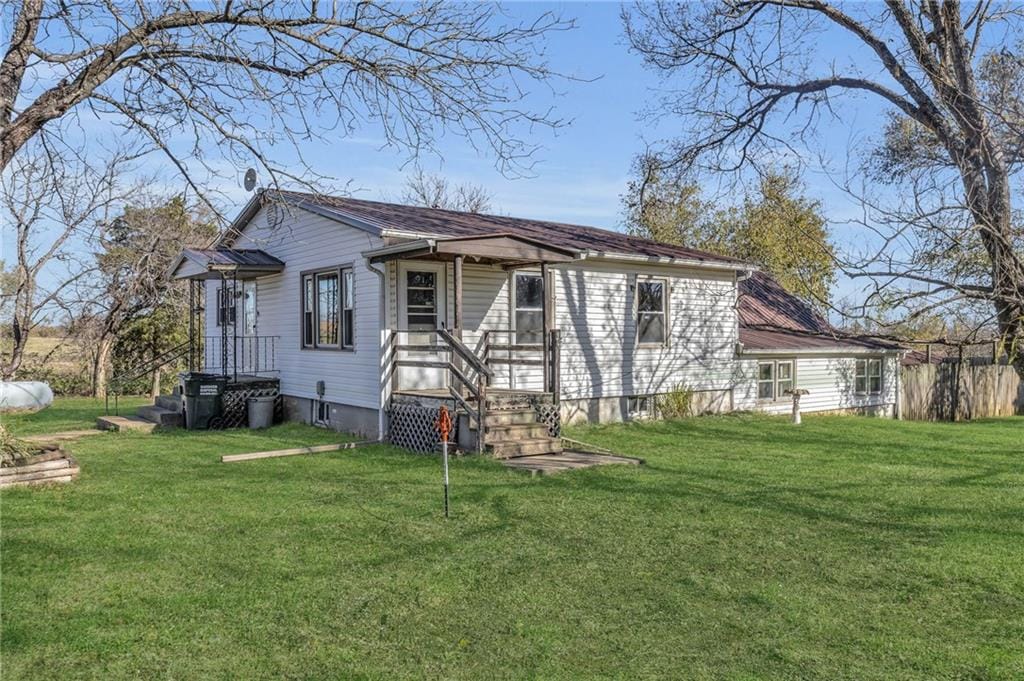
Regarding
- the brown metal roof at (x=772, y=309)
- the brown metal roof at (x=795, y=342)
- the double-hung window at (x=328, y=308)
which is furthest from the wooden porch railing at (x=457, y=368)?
the brown metal roof at (x=772, y=309)

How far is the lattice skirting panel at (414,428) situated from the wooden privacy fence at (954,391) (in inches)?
627

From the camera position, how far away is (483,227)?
1466cm

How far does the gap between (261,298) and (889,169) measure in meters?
12.3

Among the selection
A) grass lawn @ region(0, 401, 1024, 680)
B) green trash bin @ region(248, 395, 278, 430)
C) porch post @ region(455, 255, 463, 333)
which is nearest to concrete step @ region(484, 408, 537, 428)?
grass lawn @ region(0, 401, 1024, 680)

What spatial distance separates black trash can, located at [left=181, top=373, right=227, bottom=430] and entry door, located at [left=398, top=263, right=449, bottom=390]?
12.9 ft

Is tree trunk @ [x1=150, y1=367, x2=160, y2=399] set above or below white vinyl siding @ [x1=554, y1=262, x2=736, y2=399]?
below

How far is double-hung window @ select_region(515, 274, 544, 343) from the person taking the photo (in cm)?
1413

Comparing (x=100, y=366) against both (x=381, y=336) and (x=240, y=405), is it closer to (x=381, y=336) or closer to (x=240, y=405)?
(x=240, y=405)

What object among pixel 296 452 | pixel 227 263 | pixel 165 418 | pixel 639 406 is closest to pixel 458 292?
pixel 296 452

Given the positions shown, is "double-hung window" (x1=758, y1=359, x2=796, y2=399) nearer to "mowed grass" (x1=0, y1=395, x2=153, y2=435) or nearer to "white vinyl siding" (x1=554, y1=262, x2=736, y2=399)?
"white vinyl siding" (x1=554, y1=262, x2=736, y2=399)

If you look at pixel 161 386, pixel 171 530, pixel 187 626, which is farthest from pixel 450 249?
pixel 161 386

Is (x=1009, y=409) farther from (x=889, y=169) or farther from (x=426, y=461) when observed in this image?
(x=426, y=461)

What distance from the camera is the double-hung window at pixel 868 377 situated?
20.7 metres

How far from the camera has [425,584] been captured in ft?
18.2
